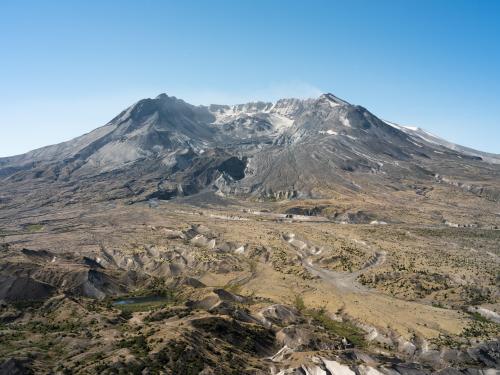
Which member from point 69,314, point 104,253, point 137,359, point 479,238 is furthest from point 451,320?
point 104,253

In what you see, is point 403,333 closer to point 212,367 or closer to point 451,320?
point 451,320

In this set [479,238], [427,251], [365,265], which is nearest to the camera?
[365,265]

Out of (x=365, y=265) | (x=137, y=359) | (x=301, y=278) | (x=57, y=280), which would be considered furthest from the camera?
(x=365, y=265)

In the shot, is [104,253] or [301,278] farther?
[104,253]

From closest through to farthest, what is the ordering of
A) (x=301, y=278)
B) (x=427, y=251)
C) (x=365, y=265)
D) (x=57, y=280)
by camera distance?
1. (x=57, y=280)
2. (x=301, y=278)
3. (x=365, y=265)
4. (x=427, y=251)

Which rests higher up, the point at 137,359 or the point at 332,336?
the point at 137,359

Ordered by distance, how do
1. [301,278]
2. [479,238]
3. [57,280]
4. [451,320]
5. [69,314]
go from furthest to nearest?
[479,238] < [301,278] < [57,280] < [451,320] < [69,314]

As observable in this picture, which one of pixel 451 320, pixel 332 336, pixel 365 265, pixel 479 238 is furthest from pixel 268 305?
pixel 479 238

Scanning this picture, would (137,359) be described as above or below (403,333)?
above

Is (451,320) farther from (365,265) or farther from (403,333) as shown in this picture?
(365,265)
